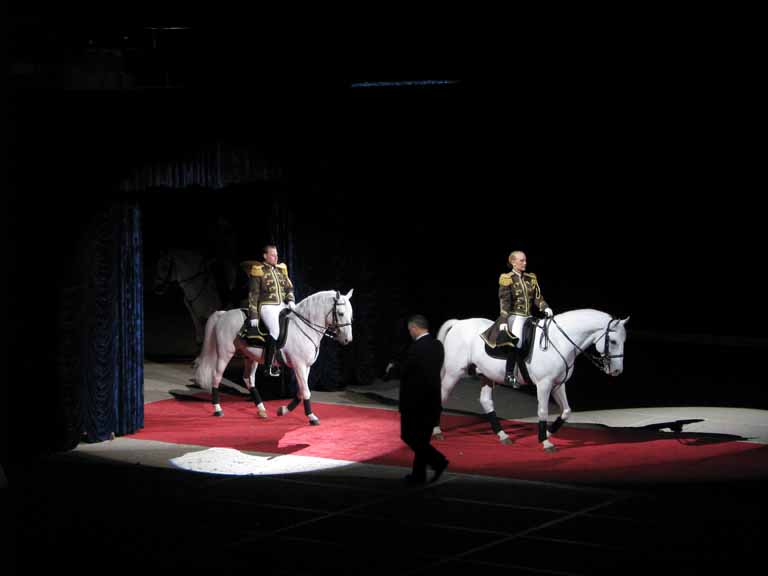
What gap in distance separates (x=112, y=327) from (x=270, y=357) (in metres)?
2.22

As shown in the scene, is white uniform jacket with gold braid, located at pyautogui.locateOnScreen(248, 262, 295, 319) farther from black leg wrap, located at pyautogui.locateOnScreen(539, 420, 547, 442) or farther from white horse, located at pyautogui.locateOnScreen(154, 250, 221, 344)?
white horse, located at pyautogui.locateOnScreen(154, 250, 221, 344)

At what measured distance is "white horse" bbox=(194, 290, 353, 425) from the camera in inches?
495

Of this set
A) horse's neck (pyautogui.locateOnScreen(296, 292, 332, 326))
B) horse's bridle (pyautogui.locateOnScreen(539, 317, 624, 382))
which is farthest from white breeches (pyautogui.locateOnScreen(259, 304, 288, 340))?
horse's bridle (pyautogui.locateOnScreen(539, 317, 624, 382))

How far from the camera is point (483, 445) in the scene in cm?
1112

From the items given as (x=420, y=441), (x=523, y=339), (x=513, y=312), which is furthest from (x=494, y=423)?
(x=420, y=441)

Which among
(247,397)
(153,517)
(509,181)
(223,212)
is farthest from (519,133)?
(153,517)

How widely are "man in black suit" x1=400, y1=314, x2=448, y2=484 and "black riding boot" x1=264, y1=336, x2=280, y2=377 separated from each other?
410cm

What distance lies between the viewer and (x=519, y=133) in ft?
48.5

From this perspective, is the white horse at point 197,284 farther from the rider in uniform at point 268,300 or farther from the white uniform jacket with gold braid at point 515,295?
the white uniform jacket with gold braid at point 515,295

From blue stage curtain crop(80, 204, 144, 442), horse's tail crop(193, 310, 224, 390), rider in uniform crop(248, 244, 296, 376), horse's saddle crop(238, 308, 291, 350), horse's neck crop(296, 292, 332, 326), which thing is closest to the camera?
blue stage curtain crop(80, 204, 144, 442)

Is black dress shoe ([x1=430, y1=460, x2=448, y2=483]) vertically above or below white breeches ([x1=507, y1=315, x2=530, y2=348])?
below

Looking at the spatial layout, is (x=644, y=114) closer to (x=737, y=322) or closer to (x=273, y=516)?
(x=737, y=322)

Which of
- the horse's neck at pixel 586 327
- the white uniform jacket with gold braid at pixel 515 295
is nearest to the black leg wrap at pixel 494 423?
the white uniform jacket with gold braid at pixel 515 295

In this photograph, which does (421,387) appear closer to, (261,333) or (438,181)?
(261,333)
